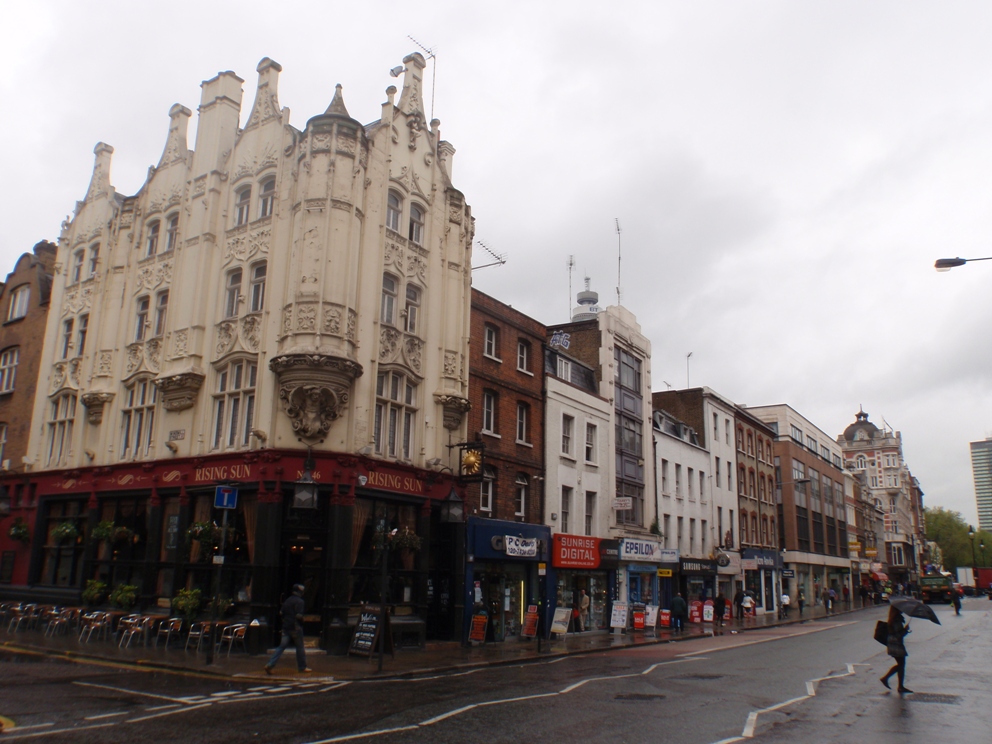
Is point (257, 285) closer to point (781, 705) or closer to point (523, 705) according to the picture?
point (523, 705)


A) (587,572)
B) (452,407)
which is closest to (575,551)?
(587,572)

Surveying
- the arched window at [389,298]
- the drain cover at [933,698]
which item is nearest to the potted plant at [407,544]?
the arched window at [389,298]

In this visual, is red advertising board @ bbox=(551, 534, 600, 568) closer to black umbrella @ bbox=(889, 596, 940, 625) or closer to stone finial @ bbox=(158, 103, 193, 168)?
black umbrella @ bbox=(889, 596, 940, 625)

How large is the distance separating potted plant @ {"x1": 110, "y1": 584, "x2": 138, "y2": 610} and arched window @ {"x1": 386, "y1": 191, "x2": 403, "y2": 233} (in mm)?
14293

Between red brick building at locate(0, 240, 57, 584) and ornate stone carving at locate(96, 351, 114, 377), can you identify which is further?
red brick building at locate(0, 240, 57, 584)

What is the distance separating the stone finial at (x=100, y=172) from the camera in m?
34.2

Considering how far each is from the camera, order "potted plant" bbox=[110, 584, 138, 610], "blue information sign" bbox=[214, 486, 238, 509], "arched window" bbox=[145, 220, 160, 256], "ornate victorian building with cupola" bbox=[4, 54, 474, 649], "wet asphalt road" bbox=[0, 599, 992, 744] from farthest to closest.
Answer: "arched window" bbox=[145, 220, 160, 256] < "potted plant" bbox=[110, 584, 138, 610] < "ornate victorian building with cupola" bbox=[4, 54, 474, 649] < "blue information sign" bbox=[214, 486, 238, 509] < "wet asphalt road" bbox=[0, 599, 992, 744]

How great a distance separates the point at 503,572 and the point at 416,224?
1320 centimetres

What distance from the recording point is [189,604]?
22500 mm

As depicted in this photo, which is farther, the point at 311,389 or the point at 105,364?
the point at 105,364

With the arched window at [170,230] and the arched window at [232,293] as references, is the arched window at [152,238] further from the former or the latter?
the arched window at [232,293]

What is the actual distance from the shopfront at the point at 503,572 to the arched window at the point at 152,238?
15929 millimetres

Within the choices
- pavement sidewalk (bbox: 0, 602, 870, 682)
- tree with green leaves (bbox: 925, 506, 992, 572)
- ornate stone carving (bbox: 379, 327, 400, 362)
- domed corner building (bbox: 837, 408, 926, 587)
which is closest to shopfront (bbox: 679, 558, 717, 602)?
pavement sidewalk (bbox: 0, 602, 870, 682)

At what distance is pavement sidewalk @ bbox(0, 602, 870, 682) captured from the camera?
17781 mm
